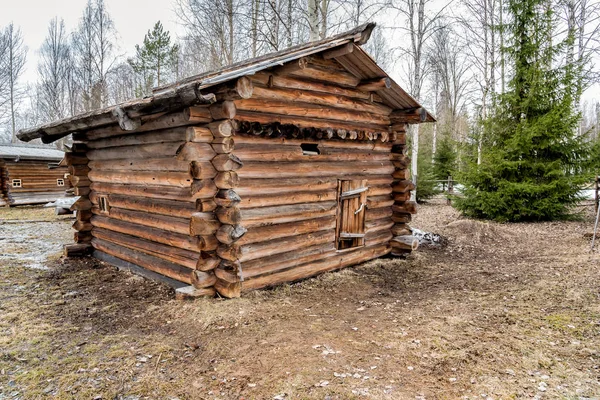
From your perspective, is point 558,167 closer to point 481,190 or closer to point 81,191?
point 481,190

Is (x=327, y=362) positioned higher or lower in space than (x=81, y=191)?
lower

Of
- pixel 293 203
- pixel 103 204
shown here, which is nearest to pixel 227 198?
pixel 293 203

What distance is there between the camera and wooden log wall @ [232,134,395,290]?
6.27 m

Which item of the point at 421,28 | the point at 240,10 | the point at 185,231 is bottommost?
the point at 185,231

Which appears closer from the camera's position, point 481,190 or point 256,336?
point 256,336

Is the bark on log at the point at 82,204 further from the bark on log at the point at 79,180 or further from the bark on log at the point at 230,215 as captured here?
the bark on log at the point at 230,215

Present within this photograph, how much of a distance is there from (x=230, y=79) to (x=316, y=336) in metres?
3.63

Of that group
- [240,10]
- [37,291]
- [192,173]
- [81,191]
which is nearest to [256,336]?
[192,173]

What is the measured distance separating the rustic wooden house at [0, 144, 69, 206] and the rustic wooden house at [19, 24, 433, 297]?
13769 mm

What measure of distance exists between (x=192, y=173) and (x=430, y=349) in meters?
4.06

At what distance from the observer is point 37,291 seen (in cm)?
668

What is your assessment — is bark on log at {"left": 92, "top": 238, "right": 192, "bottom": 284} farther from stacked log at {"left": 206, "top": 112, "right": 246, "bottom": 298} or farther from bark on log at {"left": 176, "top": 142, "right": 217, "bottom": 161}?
bark on log at {"left": 176, "top": 142, "right": 217, "bottom": 161}

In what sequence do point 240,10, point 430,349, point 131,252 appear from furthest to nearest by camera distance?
1. point 240,10
2. point 131,252
3. point 430,349

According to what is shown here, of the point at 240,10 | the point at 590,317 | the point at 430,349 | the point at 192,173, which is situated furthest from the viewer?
the point at 240,10
